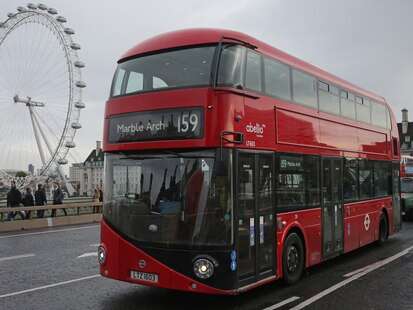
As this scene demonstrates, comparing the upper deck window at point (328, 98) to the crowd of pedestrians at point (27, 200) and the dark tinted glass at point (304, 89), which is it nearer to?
the dark tinted glass at point (304, 89)

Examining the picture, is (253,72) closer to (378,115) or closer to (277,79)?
(277,79)

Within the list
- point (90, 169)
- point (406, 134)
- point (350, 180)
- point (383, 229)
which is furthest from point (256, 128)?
point (90, 169)

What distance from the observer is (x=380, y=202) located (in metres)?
13.1

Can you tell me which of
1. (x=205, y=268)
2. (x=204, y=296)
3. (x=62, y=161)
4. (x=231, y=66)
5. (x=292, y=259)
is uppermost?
(x=62, y=161)

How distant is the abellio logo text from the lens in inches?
288

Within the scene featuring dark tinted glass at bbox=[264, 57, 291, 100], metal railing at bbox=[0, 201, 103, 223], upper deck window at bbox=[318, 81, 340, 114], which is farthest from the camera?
metal railing at bbox=[0, 201, 103, 223]

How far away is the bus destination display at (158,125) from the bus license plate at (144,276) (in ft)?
6.07

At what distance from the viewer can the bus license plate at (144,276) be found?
274 inches

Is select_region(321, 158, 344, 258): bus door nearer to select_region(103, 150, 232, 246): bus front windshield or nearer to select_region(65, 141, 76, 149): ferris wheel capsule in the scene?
select_region(103, 150, 232, 246): bus front windshield

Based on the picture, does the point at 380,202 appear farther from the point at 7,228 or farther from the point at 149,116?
the point at 7,228

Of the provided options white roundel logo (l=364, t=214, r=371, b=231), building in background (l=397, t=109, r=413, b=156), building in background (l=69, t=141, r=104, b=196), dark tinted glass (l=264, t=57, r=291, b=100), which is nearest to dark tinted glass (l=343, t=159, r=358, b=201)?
white roundel logo (l=364, t=214, r=371, b=231)

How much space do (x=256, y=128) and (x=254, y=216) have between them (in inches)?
50.2

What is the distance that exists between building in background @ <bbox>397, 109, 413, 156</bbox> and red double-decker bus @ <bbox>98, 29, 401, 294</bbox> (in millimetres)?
83485

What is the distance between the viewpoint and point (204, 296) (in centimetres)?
791
